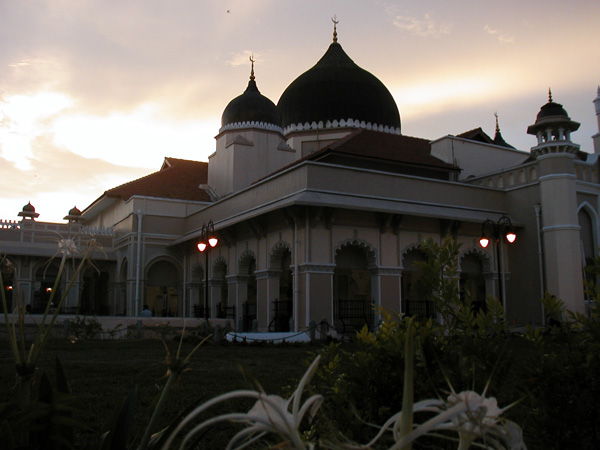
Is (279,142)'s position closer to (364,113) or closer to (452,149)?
(364,113)

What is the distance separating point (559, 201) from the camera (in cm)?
2023

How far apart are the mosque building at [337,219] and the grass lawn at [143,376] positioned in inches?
180

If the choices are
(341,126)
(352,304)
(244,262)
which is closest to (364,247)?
(352,304)

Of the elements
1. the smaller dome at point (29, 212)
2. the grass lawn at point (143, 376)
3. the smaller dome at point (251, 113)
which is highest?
the smaller dome at point (251, 113)

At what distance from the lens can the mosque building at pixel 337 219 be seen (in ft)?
63.9

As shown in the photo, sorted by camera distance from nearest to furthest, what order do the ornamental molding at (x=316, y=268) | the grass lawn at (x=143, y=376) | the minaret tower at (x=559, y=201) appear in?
the grass lawn at (x=143, y=376)
the ornamental molding at (x=316, y=268)
the minaret tower at (x=559, y=201)

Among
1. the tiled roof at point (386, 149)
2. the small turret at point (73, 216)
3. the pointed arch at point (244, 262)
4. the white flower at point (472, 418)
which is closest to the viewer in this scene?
the white flower at point (472, 418)

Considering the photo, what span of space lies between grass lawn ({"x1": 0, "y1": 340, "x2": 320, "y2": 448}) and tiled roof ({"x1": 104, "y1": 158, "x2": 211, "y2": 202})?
51.8ft

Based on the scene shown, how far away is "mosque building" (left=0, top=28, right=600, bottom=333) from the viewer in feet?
63.9

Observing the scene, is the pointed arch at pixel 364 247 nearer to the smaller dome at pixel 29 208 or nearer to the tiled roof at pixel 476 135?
the tiled roof at pixel 476 135

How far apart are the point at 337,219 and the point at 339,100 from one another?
32.0ft

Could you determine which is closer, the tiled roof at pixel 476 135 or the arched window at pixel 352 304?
the arched window at pixel 352 304

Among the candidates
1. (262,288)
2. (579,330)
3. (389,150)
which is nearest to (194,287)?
(262,288)

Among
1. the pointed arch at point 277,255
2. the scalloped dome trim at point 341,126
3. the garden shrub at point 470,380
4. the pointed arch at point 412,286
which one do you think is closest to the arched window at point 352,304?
the pointed arch at point 412,286
